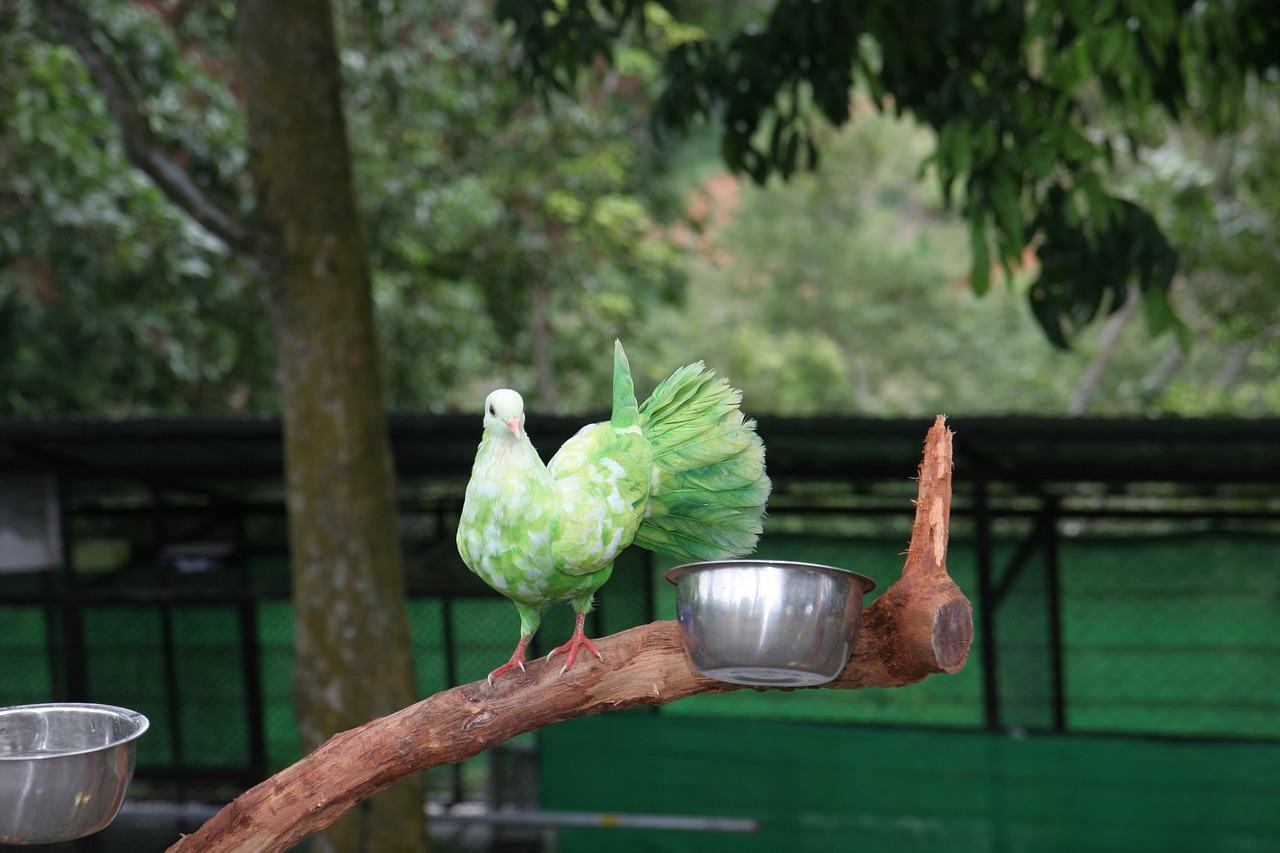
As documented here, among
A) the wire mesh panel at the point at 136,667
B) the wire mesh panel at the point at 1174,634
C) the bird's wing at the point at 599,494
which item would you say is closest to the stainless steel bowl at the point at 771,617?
the bird's wing at the point at 599,494

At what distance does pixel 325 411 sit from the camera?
3482 mm

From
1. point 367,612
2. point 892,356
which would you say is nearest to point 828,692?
point 367,612

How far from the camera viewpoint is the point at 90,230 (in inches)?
253

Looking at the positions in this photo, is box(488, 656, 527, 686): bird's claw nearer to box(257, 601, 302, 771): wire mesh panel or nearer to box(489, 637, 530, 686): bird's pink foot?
box(489, 637, 530, 686): bird's pink foot

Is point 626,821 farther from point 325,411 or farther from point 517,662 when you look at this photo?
point 517,662

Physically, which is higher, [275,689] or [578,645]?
[578,645]

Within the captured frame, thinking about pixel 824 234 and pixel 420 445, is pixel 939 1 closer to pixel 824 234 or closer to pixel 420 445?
pixel 420 445

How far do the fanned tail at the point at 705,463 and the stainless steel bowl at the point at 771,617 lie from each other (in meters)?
0.14

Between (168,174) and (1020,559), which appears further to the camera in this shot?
(1020,559)

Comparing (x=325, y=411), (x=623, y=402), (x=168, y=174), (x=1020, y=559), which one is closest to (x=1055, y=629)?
(x=1020, y=559)

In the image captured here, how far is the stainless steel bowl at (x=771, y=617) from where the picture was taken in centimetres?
160

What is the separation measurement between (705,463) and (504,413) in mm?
319

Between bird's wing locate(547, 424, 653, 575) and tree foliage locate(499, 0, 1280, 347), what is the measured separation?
1.51 meters

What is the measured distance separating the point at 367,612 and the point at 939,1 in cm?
239
